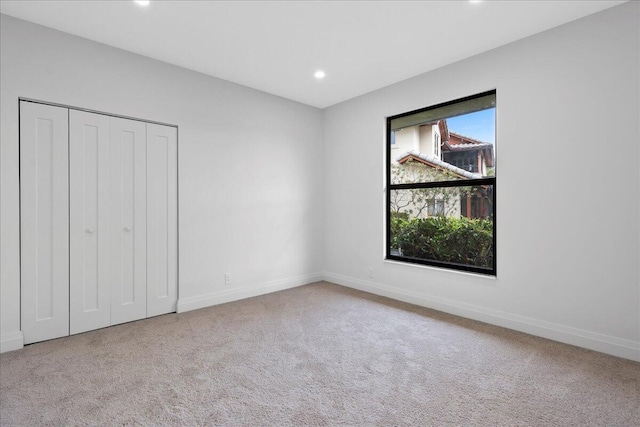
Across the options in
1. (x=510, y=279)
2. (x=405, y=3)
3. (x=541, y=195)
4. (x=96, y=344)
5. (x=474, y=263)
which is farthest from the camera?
(x=474, y=263)

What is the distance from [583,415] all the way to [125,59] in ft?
14.8

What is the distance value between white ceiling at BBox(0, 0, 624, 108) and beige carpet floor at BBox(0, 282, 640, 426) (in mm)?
2689

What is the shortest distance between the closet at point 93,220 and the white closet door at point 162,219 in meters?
0.01

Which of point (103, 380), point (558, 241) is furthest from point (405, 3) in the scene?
point (103, 380)

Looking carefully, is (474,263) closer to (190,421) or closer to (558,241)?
(558,241)

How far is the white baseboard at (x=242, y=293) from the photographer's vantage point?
363 cm

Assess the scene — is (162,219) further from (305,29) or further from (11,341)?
(305,29)

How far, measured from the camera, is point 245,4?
2479 millimetres

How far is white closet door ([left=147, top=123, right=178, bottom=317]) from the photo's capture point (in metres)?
3.38

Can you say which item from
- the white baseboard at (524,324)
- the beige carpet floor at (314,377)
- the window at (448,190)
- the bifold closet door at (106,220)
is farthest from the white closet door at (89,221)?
the window at (448,190)

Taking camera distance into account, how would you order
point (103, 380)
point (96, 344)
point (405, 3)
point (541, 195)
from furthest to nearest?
point (541, 195) → point (96, 344) → point (405, 3) → point (103, 380)

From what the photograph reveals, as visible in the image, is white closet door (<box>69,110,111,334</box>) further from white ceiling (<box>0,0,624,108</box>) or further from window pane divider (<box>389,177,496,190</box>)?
window pane divider (<box>389,177,496,190</box>)

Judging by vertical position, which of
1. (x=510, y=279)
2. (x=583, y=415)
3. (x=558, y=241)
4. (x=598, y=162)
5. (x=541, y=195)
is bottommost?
(x=583, y=415)

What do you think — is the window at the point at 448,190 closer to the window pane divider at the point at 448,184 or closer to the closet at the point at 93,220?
the window pane divider at the point at 448,184
